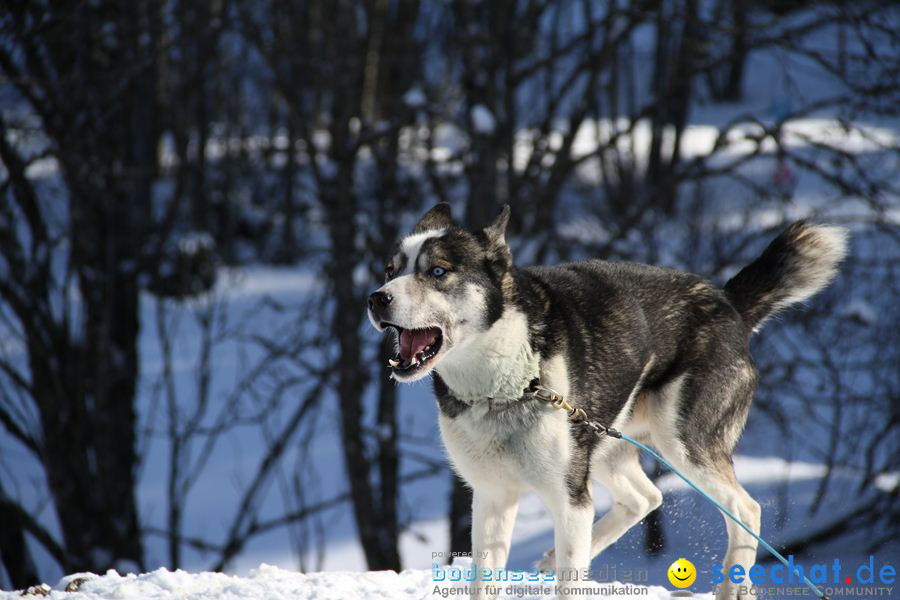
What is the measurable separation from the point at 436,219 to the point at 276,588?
6.48 feet

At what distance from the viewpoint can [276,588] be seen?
4.96m

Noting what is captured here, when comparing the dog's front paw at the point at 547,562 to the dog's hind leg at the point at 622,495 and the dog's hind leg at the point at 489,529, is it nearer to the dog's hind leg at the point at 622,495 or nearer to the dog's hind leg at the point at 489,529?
the dog's hind leg at the point at 622,495

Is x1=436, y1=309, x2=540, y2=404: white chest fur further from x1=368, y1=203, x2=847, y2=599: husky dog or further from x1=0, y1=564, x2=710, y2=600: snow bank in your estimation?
x1=0, y1=564, x2=710, y2=600: snow bank

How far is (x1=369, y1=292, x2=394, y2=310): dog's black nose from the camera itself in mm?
3654

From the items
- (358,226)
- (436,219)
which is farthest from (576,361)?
(358,226)

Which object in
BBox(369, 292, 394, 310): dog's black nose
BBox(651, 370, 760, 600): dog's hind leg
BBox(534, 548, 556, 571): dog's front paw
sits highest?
BBox(369, 292, 394, 310): dog's black nose

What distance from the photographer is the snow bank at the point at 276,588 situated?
483 cm

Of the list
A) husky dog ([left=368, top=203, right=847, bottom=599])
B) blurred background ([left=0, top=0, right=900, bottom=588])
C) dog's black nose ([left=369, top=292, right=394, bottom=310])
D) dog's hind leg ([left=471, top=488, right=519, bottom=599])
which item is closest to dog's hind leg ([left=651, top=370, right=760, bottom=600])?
husky dog ([left=368, top=203, right=847, bottom=599])

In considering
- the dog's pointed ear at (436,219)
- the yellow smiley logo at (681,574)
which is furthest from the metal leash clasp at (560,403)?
the yellow smiley logo at (681,574)

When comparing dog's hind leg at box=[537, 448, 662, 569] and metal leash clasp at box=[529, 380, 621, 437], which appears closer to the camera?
metal leash clasp at box=[529, 380, 621, 437]

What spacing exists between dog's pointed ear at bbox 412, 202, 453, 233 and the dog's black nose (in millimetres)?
714

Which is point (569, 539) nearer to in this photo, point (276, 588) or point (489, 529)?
point (489, 529)

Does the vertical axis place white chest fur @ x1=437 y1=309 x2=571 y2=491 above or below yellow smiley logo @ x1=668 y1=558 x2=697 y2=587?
above

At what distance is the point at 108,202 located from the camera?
397 inches
